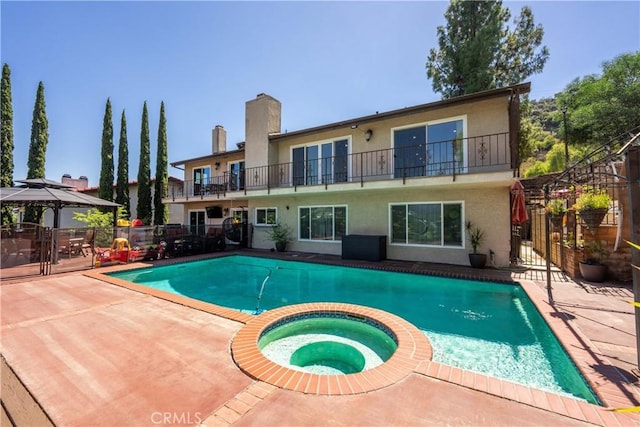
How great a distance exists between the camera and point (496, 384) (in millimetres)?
3000

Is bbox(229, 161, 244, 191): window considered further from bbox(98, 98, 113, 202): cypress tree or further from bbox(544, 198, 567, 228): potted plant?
bbox(544, 198, 567, 228): potted plant

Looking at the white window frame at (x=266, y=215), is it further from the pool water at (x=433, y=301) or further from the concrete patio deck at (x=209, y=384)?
the concrete patio deck at (x=209, y=384)

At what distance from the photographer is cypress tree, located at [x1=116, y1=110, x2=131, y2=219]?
22.2 meters

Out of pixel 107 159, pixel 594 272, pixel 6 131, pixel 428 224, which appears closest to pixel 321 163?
pixel 428 224

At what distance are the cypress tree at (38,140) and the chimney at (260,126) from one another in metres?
15.1

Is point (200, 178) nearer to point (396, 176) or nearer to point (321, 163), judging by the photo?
point (321, 163)

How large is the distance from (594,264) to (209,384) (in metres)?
10.4

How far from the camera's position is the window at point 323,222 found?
13.4 meters

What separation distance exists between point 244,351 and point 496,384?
313 centimetres

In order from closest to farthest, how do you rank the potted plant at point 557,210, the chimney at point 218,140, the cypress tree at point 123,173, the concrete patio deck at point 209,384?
Result: the concrete patio deck at point 209,384 → the potted plant at point 557,210 → the chimney at point 218,140 → the cypress tree at point 123,173

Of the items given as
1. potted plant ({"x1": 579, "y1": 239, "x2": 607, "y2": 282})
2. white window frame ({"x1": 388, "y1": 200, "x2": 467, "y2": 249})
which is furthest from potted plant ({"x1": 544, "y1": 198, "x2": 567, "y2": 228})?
white window frame ({"x1": 388, "y1": 200, "x2": 467, "y2": 249})

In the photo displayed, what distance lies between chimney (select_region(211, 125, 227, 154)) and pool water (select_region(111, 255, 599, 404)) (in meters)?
11.4

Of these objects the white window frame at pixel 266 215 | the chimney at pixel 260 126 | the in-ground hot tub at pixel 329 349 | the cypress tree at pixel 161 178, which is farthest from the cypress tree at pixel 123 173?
the in-ground hot tub at pixel 329 349

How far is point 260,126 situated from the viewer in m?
15.5
